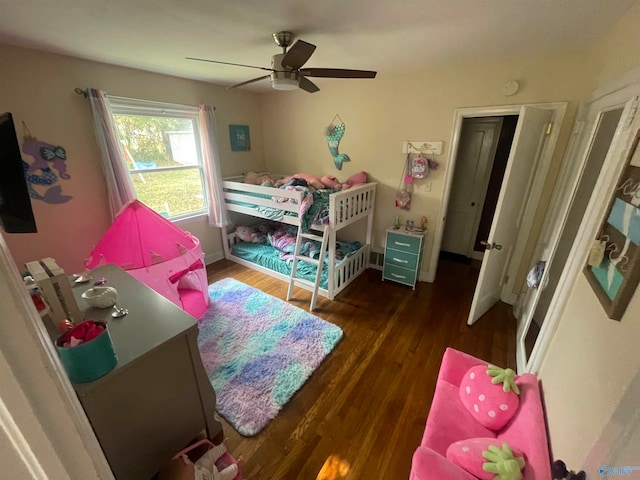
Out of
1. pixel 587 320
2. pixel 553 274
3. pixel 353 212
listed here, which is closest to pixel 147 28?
pixel 353 212

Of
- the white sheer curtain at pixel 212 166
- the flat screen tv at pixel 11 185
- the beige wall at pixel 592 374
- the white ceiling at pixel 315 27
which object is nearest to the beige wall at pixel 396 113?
the white ceiling at pixel 315 27

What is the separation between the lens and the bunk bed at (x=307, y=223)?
2709mm

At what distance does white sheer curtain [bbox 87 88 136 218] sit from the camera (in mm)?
2311

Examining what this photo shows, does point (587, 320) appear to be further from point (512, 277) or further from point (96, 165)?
point (96, 165)

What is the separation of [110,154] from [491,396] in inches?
133

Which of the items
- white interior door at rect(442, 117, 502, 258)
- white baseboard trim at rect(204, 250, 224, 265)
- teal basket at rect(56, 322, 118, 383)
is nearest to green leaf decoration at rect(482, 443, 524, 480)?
teal basket at rect(56, 322, 118, 383)

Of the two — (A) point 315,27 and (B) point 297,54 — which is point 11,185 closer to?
(B) point 297,54

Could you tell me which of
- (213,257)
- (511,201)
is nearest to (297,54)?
(511,201)

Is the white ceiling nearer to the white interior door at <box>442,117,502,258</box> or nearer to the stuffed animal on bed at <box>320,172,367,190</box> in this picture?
the stuffed animal on bed at <box>320,172,367,190</box>

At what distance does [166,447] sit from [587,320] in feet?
6.48

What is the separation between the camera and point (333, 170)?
351cm

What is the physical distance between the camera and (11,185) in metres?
0.90

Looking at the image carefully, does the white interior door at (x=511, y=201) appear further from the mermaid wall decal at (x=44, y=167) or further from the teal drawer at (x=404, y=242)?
the mermaid wall decal at (x=44, y=167)

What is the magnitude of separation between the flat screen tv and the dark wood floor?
4.85ft
